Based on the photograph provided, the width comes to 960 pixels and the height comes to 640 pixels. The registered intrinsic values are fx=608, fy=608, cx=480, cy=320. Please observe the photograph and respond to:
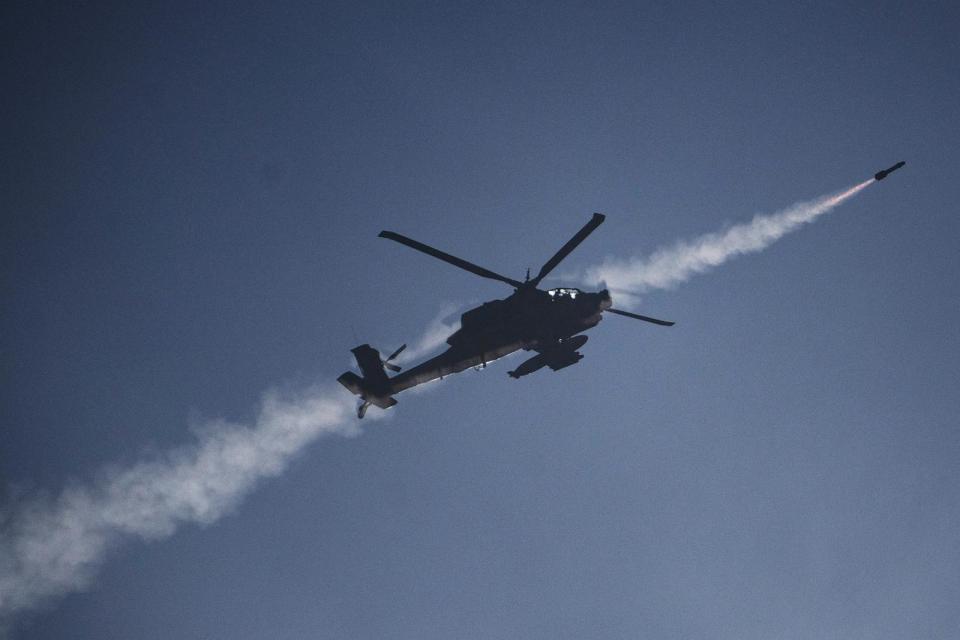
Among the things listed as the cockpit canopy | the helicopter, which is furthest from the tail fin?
the cockpit canopy

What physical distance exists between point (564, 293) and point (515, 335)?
3158 mm

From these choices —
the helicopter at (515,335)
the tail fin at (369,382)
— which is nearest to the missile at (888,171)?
the helicopter at (515,335)

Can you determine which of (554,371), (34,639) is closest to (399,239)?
(554,371)

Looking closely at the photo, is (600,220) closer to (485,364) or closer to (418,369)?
(485,364)

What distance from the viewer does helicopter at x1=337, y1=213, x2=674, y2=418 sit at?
2892 centimetres

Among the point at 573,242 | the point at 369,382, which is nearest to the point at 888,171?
the point at 573,242

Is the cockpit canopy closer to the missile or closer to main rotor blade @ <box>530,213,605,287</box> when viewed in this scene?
main rotor blade @ <box>530,213,605,287</box>

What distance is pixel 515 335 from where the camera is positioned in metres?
29.5

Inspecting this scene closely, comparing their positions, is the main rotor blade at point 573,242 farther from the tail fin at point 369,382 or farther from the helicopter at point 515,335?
the tail fin at point 369,382

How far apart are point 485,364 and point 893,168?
22.8 m

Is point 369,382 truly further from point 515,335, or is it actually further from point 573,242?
point 573,242

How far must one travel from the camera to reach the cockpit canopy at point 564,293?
29.5 m

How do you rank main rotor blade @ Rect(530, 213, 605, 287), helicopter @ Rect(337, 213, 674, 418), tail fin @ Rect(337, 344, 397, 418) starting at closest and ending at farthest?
main rotor blade @ Rect(530, 213, 605, 287) → helicopter @ Rect(337, 213, 674, 418) → tail fin @ Rect(337, 344, 397, 418)

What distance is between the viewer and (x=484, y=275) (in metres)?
28.0
